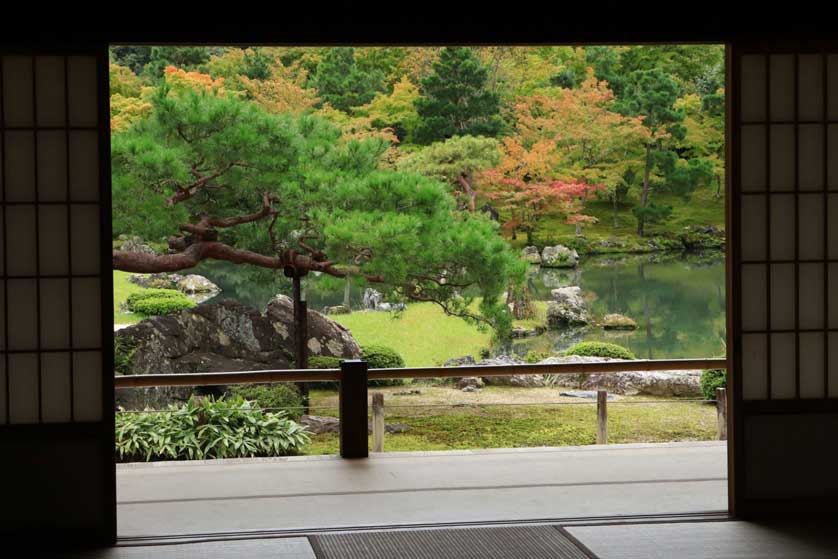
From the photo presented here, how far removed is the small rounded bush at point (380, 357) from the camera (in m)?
12.0

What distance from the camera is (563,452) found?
5523 mm

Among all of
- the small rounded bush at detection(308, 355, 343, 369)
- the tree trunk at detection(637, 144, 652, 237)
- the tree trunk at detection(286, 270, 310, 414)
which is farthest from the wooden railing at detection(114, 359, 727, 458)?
the tree trunk at detection(637, 144, 652, 237)

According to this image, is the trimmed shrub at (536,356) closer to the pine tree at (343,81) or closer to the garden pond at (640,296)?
the garden pond at (640,296)
